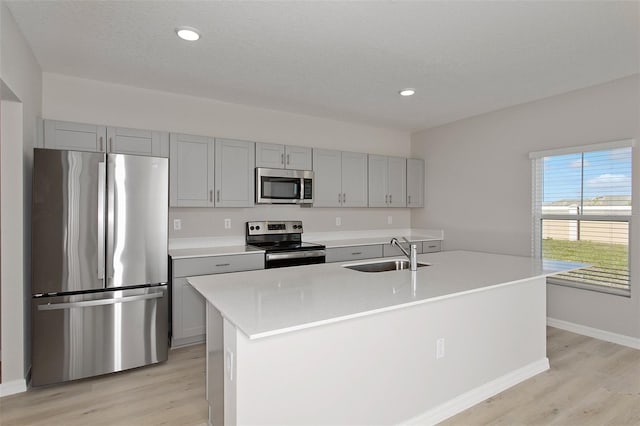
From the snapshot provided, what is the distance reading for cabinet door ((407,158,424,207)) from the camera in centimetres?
528

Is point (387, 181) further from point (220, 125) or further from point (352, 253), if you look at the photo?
point (220, 125)

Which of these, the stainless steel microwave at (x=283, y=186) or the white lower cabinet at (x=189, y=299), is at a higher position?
the stainless steel microwave at (x=283, y=186)

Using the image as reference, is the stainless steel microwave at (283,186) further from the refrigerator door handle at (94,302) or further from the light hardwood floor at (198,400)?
the light hardwood floor at (198,400)

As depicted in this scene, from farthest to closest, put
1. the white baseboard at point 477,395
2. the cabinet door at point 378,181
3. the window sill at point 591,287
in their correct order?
the cabinet door at point 378,181
the window sill at point 591,287
the white baseboard at point 477,395

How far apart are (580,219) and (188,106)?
14.0 ft

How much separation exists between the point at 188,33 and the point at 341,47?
108 centimetres

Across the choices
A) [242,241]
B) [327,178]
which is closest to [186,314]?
[242,241]

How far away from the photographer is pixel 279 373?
1.63 meters

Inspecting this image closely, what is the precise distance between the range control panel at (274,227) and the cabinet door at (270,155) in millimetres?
689

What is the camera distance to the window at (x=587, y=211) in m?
3.36

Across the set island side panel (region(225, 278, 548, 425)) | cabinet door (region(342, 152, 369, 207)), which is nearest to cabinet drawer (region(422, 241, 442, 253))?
cabinet door (region(342, 152, 369, 207))

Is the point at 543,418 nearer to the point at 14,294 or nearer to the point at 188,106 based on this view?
the point at 14,294

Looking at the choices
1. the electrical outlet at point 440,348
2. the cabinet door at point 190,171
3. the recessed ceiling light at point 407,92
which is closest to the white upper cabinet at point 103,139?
the cabinet door at point 190,171

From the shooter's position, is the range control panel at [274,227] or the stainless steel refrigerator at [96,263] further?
the range control panel at [274,227]
